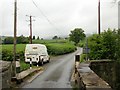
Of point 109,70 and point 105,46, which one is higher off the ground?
point 105,46

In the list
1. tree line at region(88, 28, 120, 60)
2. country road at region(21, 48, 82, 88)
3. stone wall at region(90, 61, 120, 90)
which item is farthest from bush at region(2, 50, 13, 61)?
stone wall at region(90, 61, 120, 90)

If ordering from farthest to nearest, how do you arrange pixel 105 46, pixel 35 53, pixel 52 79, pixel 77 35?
pixel 77 35 < pixel 35 53 < pixel 105 46 < pixel 52 79

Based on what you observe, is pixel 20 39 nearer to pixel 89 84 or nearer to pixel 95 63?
pixel 95 63

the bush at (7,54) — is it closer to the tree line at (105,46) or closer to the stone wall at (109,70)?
the tree line at (105,46)

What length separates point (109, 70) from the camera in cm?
2044

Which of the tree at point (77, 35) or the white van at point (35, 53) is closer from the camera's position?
the white van at point (35, 53)

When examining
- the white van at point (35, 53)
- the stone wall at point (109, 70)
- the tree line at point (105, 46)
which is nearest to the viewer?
the stone wall at point (109, 70)

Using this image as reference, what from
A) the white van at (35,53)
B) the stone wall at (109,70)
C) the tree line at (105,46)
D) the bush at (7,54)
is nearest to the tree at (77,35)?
the bush at (7,54)

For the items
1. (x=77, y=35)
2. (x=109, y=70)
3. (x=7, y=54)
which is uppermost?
(x=77, y=35)

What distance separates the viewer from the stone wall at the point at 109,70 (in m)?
19.8

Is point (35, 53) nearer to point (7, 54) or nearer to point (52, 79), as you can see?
point (7, 54)

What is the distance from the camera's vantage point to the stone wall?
19828 millimetres

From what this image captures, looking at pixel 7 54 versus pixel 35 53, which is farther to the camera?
pixel 7 54

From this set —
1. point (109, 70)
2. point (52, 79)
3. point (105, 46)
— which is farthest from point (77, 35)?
point (109, 70)
